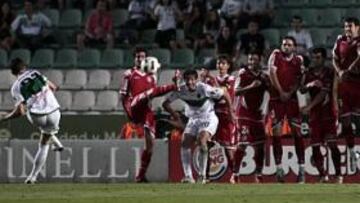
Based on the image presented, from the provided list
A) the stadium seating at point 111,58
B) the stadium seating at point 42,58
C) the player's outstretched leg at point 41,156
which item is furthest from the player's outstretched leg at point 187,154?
the stadium seating at point 42,58

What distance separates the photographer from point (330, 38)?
82.3ft

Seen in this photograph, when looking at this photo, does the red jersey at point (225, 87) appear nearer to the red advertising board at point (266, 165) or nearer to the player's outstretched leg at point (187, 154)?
the player's outstretched leg at point (187, 154)

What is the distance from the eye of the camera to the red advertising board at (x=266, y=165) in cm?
2197

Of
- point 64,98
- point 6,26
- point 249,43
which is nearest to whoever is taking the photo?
point 249,43

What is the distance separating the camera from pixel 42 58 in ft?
87.2

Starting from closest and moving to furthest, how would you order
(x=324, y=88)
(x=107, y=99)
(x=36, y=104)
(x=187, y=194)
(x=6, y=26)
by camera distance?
(x=187, y=194)
(x=324, y=88)
(x=36, y=104)
(x=107, y=99)
(x=6, y=26)

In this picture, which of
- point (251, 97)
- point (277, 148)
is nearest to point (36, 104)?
point (251, 97)

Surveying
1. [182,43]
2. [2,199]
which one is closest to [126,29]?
[182,43]

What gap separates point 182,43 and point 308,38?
3.15 m

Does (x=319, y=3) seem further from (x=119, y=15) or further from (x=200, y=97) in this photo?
(x=200, y=97)

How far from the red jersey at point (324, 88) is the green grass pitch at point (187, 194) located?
9.93ft

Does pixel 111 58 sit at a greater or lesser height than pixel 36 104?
greater

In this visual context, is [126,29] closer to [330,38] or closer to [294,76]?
[330,38]

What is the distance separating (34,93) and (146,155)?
2194 mm
